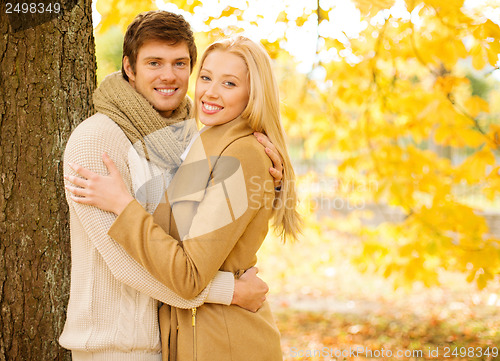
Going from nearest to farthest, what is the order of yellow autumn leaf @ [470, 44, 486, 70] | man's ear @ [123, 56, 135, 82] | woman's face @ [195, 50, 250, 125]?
1. woman's face @ [195, 50, 250, 125]
2. man's ear @ [123, 56, 135, 82]
3. yellow autumn leaf @ [470, 44, 486, 70]

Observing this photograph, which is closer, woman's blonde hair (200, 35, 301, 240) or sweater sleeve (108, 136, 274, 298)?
sweater sleeve (108, 136, 274, 298)

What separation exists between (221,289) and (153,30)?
114 cm

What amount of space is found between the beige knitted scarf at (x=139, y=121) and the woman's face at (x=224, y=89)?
184 mm

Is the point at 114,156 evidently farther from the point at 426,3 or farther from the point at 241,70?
the point at 426,3

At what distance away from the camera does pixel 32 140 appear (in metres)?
2.09

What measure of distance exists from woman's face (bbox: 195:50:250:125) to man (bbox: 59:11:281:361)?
8.6 inches

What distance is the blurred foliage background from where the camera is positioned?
3.37 meters

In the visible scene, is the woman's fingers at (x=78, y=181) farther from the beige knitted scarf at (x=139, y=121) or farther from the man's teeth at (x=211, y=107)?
the man's teeth at (x=211, y=107)

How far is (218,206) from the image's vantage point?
5.71 ft

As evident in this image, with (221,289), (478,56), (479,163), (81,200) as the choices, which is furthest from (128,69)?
(479,163)

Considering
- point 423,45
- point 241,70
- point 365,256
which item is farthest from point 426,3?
point 365,256

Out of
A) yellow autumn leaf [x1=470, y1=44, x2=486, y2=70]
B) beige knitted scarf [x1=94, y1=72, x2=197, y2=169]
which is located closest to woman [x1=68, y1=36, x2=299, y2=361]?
beige knitted scarf [x1=94, y1=72, x2=197, y2=169]
